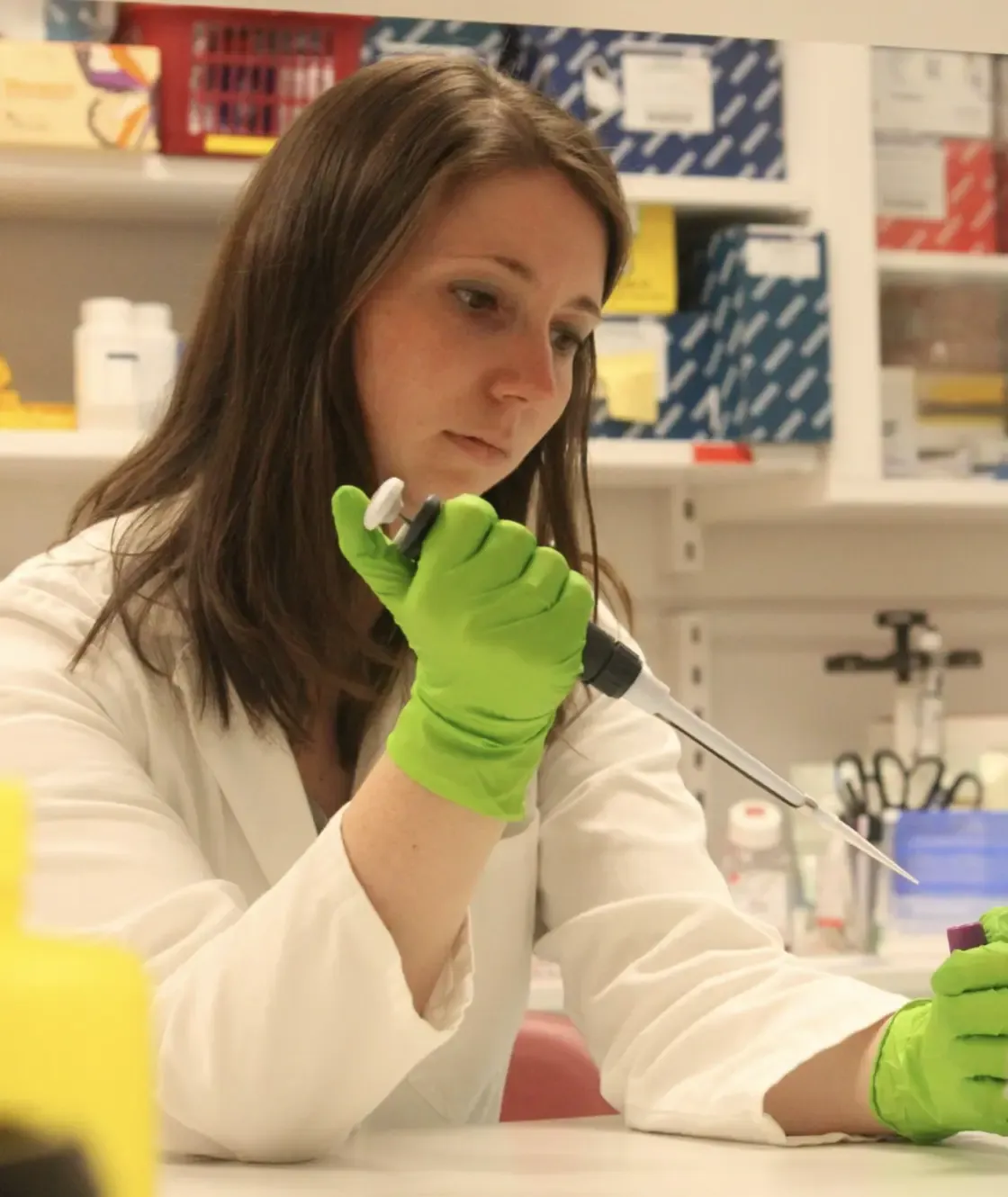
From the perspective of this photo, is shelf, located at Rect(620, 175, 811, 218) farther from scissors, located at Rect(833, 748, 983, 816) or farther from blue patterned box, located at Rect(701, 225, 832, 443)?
scissors, located at Rect(833, 748, 983, 816)

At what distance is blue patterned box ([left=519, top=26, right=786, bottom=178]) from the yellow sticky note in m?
0.24

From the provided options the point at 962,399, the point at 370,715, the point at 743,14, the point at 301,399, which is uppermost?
the point at 743,14

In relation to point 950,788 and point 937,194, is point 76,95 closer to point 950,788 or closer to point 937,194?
point 937,194

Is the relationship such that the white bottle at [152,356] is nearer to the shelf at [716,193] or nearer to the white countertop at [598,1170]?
the shelf at [716,193]

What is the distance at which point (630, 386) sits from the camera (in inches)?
71.5

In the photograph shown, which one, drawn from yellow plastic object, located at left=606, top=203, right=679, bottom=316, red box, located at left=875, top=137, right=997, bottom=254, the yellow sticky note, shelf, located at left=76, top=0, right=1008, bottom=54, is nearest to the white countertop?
shelf, located at left=76, top=0, right=1008, bottom=54

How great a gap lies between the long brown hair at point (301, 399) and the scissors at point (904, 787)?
105 cm

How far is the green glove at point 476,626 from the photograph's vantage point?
59 cm

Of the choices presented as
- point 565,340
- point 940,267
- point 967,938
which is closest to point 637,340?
point 940,267

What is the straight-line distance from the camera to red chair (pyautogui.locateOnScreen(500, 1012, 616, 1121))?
1.24 metres

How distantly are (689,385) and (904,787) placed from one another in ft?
1.98

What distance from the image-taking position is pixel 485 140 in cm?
97

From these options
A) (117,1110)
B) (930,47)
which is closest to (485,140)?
(930,47)

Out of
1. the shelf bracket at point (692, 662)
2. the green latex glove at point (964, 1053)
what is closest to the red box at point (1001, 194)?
the shelf bracket at point (692, 662)
